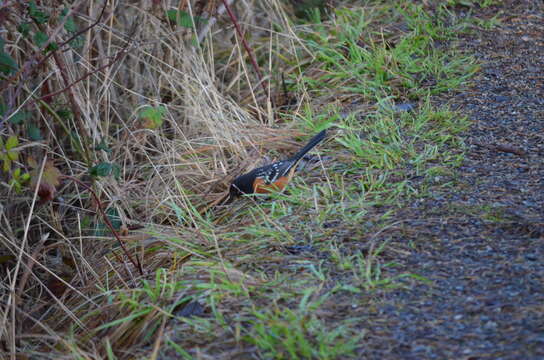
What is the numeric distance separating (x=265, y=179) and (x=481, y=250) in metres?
1.16

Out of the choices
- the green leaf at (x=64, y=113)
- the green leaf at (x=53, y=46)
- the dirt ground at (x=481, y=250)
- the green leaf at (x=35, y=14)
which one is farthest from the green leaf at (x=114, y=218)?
the dirt ground at (x=481, y=250)

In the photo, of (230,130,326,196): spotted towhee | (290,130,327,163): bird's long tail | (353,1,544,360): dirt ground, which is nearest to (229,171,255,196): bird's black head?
(230,130,326,196): spotted towhee

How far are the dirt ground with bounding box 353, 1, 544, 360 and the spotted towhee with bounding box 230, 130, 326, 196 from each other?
705mm

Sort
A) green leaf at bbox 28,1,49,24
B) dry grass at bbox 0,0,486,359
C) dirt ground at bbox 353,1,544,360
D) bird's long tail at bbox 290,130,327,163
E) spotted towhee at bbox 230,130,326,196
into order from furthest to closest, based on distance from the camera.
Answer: bird's long tail at bbox 290,130,327,163, spotted towhee at bbox 230,130,326,196, green leaf at bbox 28,1,49,24, dry grass at bbox 0,0,486,359, dirt ground at bbox 353,1,544,360

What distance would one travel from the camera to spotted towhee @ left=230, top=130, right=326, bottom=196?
3445 millimetres

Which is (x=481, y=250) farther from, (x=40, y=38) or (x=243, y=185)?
(x=40, y=38)

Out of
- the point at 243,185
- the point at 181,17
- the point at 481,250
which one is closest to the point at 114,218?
the point at 243,185

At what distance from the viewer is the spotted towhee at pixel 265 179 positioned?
3.45 m

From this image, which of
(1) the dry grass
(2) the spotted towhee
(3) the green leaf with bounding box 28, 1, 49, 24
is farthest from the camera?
(2) the spotted towhee

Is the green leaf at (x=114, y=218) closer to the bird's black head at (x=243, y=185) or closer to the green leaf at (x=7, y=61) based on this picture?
the bird's black head at (x=243, y=185)

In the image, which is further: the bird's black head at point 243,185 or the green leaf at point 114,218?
the green leaf at point 114,218

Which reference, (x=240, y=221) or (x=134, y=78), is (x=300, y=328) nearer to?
(x=240, y=221)

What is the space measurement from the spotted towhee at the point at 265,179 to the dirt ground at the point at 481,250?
0.71 metres

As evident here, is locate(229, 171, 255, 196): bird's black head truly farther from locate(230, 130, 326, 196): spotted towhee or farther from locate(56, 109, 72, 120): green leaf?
locate(56, 109, 72, 120): green leaf
